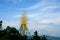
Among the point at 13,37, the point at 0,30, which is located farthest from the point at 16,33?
the point at 0,30

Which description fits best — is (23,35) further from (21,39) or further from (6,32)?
(6,32)

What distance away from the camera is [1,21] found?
200 ft

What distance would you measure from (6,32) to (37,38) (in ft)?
28.1

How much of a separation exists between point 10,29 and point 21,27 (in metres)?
4.34

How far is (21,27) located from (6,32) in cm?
508

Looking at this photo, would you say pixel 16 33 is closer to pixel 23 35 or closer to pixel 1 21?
pixel 23 35

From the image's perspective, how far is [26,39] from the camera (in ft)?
186

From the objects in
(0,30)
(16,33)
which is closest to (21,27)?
(16,33)

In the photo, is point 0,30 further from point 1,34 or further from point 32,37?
point 32,37

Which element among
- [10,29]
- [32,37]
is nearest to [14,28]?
[10,29]

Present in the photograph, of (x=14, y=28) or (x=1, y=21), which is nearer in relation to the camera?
(x=14, y=28)

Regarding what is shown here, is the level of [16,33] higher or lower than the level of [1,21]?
lower

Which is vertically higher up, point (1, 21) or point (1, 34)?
point (1, 21)

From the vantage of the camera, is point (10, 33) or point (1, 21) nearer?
point (10, 33)
